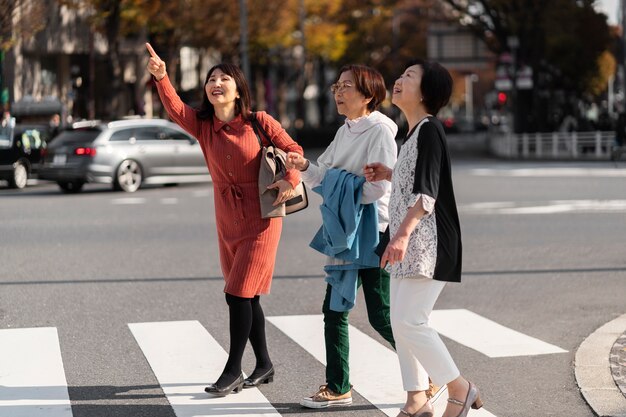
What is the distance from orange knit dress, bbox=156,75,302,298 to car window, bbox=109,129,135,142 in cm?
1768

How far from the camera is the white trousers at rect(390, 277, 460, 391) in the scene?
5.35 m

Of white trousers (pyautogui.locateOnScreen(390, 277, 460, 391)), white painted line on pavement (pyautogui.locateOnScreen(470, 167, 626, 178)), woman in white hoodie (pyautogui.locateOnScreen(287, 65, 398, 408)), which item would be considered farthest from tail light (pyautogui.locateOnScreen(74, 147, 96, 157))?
white trousers (pyautogui.locateOnScreen(390, 277, 460, 391))

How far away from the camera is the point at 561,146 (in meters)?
39.8

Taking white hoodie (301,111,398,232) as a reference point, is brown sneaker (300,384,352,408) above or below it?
below

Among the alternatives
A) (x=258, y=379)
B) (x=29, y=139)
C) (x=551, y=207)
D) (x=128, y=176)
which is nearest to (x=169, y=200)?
(x=128, y=176)

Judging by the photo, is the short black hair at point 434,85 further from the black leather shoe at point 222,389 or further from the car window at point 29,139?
the car window at point 29,139

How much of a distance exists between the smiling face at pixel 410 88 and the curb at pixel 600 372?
1.82m

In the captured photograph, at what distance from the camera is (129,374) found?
22.6ft

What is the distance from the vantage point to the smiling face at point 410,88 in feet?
17.5

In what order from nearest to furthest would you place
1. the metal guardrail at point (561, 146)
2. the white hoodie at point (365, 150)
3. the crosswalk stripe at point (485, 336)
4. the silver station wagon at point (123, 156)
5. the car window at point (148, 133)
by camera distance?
1. the white hoodie at point (365, 150)
2. the crosswalk stripe at point (485, 336)
3. the silver station wagon at point (123, 156)
4. the car window at point (148, 133)
5. the metal guardrail at point (561, 146)

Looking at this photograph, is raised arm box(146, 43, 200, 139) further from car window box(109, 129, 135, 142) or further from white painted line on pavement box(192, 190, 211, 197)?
car window box(109, 129, 135, 142)

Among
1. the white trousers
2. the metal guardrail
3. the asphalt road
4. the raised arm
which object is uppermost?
the raised arm

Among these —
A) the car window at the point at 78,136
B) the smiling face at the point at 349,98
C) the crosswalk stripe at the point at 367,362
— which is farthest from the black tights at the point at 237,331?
the car window at the point at 78,136

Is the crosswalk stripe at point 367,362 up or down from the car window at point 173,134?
down
